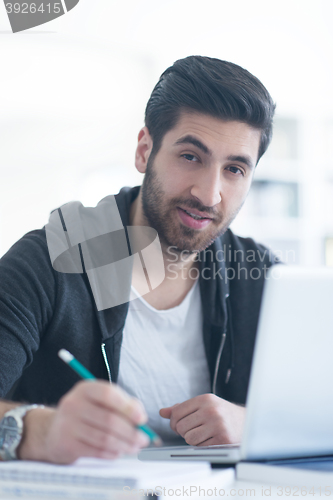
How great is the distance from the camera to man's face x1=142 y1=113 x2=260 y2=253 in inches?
45.8

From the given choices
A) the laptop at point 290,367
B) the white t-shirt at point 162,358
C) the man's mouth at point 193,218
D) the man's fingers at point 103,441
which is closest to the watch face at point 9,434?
the man's fingers at point 103,441

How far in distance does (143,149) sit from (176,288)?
444 mm

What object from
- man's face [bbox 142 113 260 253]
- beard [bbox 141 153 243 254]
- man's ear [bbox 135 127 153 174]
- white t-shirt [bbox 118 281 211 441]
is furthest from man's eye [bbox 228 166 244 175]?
white t-shirt [bbox 118 281 211 441]

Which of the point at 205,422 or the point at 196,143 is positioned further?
the point at 196,143

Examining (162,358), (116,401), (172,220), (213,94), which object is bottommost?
(162,358)

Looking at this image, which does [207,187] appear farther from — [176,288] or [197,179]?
[176,288]

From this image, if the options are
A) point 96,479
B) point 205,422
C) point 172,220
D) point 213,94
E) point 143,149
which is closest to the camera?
point 96,479

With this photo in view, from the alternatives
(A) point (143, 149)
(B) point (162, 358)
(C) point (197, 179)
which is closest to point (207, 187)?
(C) point (197, 179)

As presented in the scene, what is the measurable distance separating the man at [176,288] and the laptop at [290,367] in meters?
0.31

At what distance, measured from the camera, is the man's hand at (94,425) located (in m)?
0.45

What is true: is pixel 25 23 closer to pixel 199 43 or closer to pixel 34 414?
pixel 199 43

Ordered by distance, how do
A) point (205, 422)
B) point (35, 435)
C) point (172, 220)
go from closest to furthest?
point (35, 435) < point (205, 422) < point (172, 220)

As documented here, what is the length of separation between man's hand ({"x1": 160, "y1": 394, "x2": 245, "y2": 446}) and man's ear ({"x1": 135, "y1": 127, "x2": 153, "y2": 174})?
75 centimetres

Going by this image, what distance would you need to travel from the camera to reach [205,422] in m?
0.81
